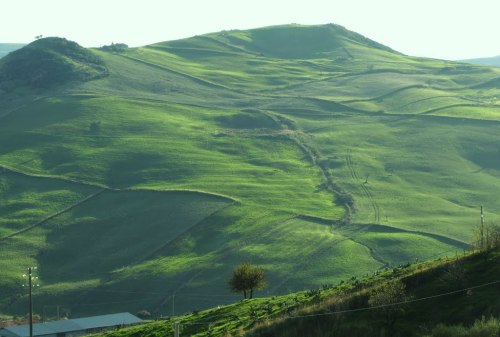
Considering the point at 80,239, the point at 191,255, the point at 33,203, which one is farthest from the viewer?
the point at 33,203

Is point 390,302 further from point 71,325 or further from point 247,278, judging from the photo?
point 71,325

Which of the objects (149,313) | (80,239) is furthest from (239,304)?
(80,239)

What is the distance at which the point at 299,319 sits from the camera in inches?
2224

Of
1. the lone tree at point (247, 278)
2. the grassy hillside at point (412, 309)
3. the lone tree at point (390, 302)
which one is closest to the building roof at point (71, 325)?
the lone tree at point (247, 278)

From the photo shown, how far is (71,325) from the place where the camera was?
107 m

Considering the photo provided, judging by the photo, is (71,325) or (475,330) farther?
(71,325)

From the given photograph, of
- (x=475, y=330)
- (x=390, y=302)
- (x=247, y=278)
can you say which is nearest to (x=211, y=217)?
(x=247, y=278)

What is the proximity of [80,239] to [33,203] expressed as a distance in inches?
781

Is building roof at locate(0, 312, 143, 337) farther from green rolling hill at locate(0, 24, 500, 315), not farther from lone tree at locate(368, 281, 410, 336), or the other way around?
lone tree at locate(368, 281, 410, 336)

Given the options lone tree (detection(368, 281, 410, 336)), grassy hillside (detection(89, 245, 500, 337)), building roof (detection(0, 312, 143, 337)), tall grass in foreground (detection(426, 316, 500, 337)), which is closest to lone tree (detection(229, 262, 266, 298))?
building roof (detection(0, 312, 143, 337))

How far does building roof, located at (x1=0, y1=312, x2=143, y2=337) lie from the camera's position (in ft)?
334

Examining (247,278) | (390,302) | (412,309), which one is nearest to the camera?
(390,302)

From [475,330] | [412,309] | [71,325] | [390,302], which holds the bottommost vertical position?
[71,325]

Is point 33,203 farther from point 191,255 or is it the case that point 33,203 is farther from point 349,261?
point 349,261
